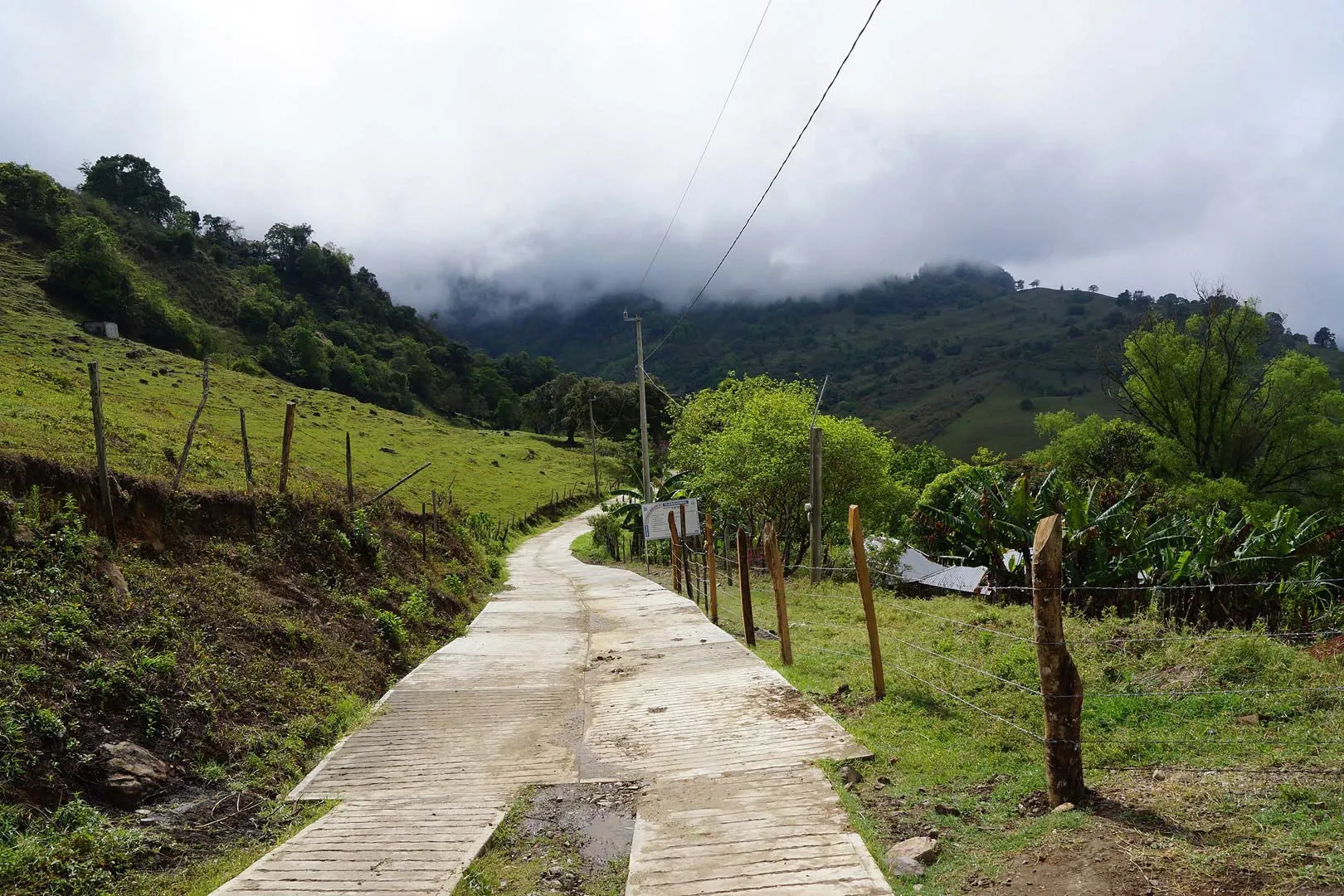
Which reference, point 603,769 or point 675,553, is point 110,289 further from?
point 603,769

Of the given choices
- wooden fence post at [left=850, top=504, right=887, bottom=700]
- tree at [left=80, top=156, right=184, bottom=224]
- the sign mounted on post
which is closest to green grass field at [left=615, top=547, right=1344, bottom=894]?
wooden fence post at [left=850, top=504, right=887, bottom=700]

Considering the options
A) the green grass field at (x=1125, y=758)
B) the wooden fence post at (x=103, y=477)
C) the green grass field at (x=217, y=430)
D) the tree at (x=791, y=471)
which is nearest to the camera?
the green grass field at (x=1125, y=758)

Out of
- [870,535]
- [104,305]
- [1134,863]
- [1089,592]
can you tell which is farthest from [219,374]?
[1134,863]

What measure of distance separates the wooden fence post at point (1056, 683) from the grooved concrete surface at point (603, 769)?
136cm

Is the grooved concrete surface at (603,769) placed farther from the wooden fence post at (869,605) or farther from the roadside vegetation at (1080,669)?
the wooden fence post at (869,605)

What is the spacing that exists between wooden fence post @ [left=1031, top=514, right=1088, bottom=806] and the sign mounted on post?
1568 cm

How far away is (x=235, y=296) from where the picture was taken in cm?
9750

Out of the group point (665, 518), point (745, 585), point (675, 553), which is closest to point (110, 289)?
point (665, 518)

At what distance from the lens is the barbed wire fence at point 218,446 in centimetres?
1025

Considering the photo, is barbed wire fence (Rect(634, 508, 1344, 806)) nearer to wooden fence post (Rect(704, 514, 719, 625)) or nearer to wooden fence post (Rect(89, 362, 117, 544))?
wooden fence post (Rect(704, 514, 719, 625))

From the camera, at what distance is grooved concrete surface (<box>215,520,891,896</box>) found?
521 centimetres

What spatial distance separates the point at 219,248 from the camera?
116750 mm

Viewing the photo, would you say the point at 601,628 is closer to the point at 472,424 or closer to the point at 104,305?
the point at 104,305

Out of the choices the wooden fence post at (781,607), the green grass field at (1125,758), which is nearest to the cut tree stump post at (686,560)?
the wooden fence post at (781,607)
